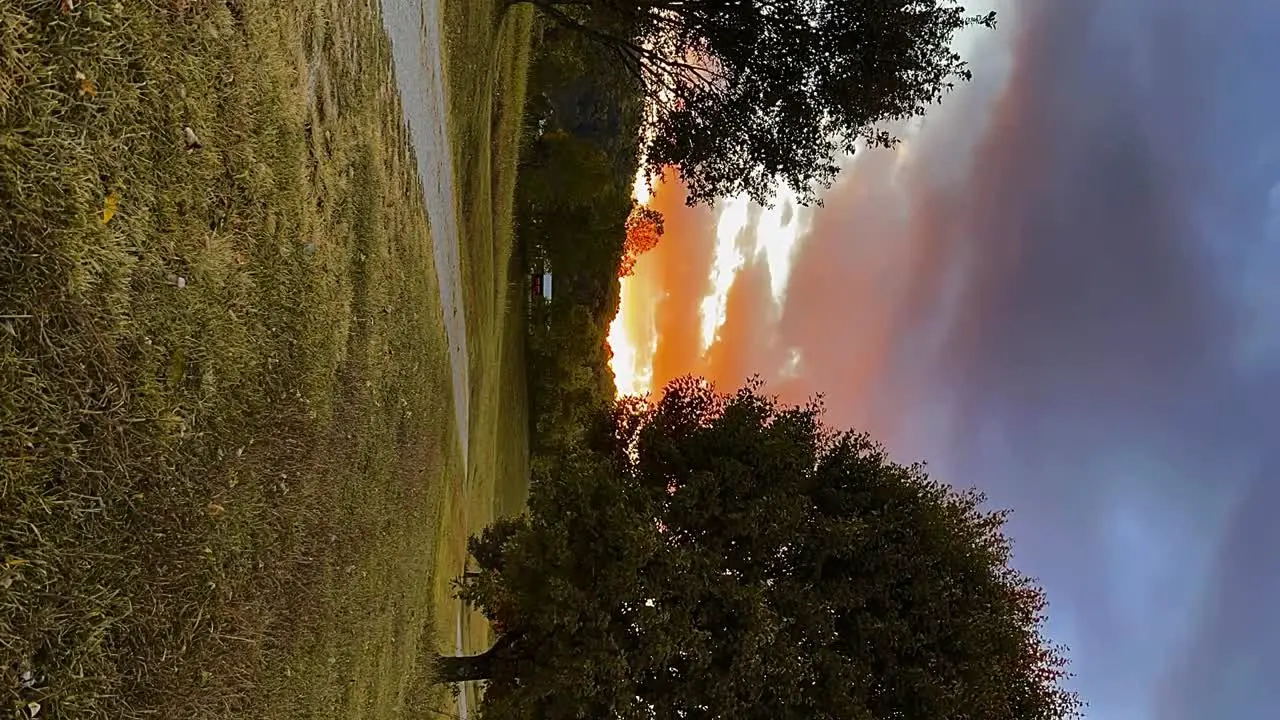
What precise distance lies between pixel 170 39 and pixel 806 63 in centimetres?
Answer: 2567

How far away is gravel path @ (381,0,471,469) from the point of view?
19.6 m

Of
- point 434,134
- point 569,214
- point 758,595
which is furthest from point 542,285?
point 758,595

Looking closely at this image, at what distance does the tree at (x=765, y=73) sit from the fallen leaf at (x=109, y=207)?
26.0 m

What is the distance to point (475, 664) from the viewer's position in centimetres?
2147

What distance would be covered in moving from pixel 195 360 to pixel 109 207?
1.84 metres

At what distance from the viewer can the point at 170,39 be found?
769 centimetres

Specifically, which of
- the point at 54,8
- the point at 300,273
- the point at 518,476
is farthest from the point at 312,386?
the point at 518,476

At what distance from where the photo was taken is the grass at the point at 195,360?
20.0ft

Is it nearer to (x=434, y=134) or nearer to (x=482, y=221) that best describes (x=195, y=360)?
(x=434, y=134)

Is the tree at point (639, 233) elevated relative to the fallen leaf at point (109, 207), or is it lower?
elevated

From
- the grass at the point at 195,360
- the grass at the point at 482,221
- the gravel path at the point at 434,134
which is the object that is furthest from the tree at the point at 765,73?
the grass at the point at 195,360

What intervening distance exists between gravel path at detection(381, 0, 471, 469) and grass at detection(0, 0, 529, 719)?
9.99ft

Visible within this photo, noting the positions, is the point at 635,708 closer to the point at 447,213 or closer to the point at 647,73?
the point at 447,213

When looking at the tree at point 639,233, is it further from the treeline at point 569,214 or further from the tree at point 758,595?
the tree at point 758,595
